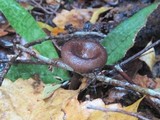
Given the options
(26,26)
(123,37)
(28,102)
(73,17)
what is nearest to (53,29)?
(73,17)

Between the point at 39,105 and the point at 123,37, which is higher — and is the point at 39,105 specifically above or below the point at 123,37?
below

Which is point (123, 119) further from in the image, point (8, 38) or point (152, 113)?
point (8, 38)

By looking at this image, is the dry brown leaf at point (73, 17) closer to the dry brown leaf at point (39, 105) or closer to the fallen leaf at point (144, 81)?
the fallen leaf at point (144, 81)

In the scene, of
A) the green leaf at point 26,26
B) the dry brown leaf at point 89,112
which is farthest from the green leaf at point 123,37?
the dry brown leaf at point 89,112

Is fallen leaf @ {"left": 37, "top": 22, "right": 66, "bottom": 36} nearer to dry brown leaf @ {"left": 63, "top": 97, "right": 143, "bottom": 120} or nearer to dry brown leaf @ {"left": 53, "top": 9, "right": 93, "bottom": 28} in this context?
dry brown leaf @ {"left": 53, "top": 9, "right": 93, "bottom": 28}

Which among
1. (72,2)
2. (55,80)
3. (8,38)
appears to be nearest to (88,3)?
(72,2)

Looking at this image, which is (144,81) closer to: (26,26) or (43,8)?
(26,26)
